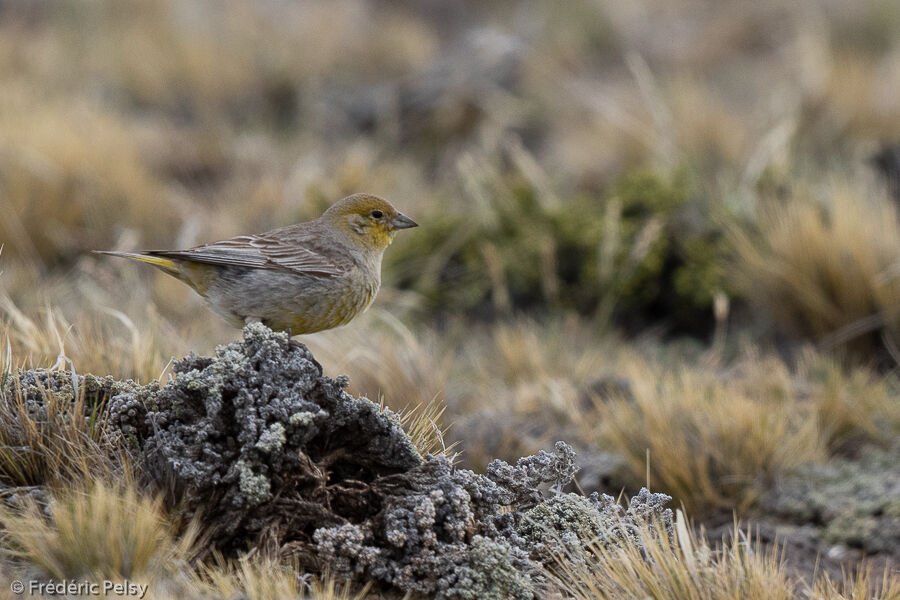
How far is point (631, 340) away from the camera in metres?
7.58

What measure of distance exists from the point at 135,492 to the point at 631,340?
513 cm

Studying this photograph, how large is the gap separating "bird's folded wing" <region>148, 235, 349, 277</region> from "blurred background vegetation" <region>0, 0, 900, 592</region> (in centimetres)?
49

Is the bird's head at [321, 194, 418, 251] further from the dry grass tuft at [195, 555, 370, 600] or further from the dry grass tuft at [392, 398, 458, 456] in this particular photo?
the dry grass tuft at [195, 555, 370, 600]

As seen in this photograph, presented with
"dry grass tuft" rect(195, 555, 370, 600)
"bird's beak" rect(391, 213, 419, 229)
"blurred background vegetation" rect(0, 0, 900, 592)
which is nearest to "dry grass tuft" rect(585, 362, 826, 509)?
"blurred background vegetation" rect(0, 0, 900, 592)

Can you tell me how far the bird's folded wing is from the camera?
427 cm

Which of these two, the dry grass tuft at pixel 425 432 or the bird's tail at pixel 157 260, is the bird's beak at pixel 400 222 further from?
the dry grass tuft at pixel 425 432

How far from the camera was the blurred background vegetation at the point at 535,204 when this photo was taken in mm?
5312

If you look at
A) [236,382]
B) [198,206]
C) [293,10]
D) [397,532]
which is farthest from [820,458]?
[293,10]

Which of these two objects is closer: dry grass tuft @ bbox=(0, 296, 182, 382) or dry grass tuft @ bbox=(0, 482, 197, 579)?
dry grass tuft @ bbox=(0, 482, 197, 579)

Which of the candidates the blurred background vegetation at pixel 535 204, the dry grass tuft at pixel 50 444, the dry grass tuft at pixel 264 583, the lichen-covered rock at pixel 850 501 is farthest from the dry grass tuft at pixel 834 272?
the dry grass tuft at pixel 50 444

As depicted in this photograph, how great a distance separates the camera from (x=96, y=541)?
8.87ft

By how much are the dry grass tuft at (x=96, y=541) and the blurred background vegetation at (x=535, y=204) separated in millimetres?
1032

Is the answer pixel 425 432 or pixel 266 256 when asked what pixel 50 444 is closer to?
pixel 425 432

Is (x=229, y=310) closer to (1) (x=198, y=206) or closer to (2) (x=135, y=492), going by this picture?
(2) (x=135, y=492)
